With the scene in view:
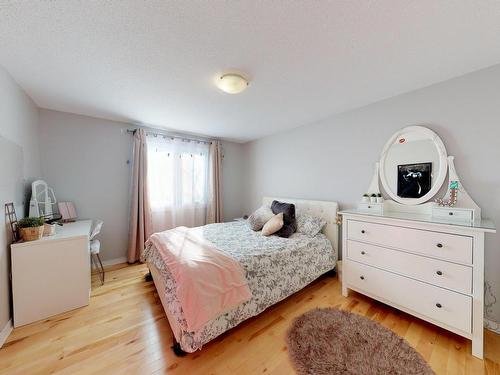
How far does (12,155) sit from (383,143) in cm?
389

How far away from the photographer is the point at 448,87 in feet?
6.14

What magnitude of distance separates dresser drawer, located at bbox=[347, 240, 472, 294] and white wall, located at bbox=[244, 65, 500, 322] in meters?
0.54

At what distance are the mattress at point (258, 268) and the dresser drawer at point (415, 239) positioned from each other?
0.54 metres

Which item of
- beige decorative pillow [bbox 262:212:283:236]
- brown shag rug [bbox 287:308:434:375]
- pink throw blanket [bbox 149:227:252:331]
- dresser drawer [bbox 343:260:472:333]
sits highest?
beige decorative pillow [bbox 262:212:283:236]

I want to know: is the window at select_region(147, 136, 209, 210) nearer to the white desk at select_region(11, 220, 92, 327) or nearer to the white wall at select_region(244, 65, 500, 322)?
the white wall at select_region(244, 65, 500, 322)

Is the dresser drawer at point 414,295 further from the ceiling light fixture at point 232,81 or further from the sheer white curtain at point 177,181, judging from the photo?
the sheer white curtain at point 177,181

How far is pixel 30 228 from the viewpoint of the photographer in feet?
5.82

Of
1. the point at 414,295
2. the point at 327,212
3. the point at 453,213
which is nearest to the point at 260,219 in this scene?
the point at 327,212

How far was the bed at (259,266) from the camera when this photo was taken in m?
1.46

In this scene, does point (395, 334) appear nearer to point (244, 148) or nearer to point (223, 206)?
point (223, 206)

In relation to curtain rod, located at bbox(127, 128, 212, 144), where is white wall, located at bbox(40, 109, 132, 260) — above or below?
below

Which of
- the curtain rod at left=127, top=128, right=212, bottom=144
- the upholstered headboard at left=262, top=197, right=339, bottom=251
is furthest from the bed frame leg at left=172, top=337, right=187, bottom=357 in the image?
the curtain rod at left=127, top=128, right=212, bottom=144

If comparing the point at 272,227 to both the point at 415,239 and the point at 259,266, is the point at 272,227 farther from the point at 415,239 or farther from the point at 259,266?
the point at 415,239

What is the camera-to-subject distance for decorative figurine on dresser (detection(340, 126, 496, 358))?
1434mm
